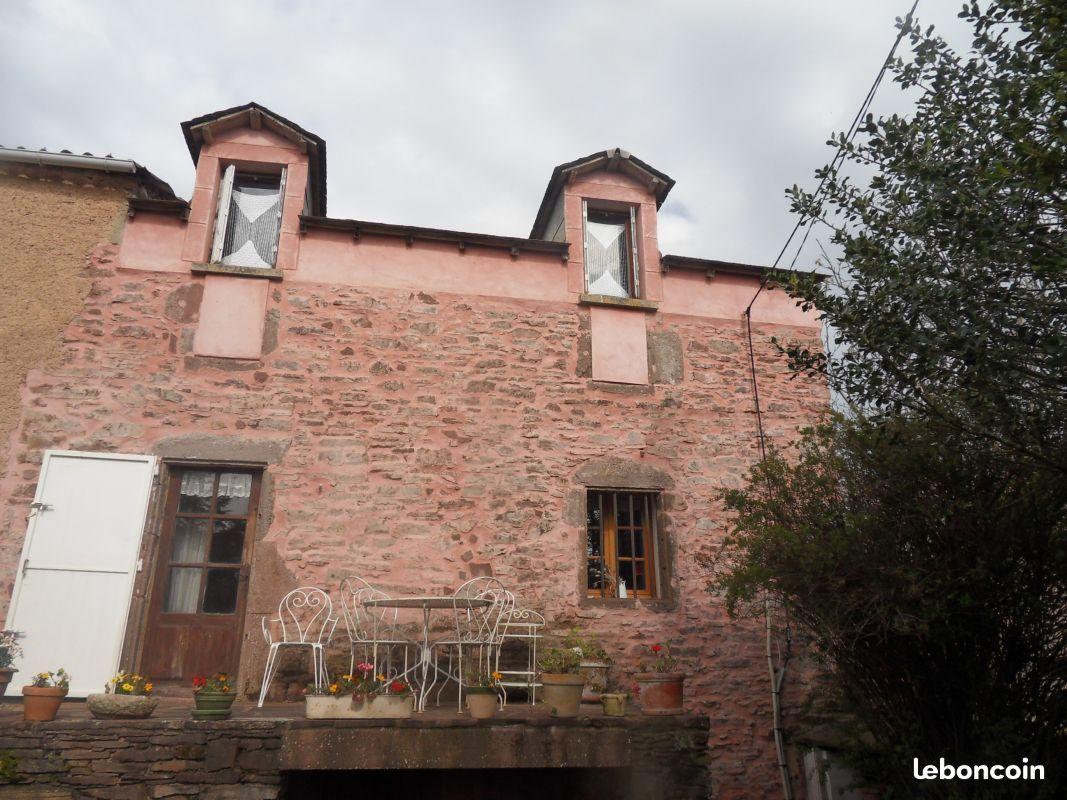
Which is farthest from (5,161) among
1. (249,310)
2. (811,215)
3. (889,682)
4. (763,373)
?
(889,682)

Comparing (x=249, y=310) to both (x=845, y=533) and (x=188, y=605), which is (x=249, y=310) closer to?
(x=188, y=605)

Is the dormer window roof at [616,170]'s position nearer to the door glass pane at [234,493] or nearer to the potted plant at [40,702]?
the door glass pane at [234,493]

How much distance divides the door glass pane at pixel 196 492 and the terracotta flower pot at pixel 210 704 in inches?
77.9

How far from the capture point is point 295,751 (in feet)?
15.6

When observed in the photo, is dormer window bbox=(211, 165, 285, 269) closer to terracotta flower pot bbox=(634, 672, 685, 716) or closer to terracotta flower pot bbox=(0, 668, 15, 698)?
terracotta flower pot bbox=(0, 668, 15, 698)

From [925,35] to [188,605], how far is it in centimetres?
656

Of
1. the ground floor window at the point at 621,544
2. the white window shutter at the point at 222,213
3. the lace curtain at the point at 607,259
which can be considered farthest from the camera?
the lace curtain at the point at 607,259

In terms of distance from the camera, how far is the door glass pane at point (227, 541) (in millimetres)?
6332

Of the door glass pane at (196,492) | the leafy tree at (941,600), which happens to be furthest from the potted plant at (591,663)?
the door glass pane at (196,492)

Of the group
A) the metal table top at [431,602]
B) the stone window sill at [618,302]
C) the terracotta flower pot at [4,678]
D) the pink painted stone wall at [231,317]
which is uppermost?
the stone window sill at [618,302]

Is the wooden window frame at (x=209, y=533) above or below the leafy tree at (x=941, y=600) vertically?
above

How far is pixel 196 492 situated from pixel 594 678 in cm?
377

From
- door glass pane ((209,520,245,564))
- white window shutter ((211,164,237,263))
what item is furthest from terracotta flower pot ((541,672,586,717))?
white window shutter ((211,164,237,263))

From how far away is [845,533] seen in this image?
191 inches
